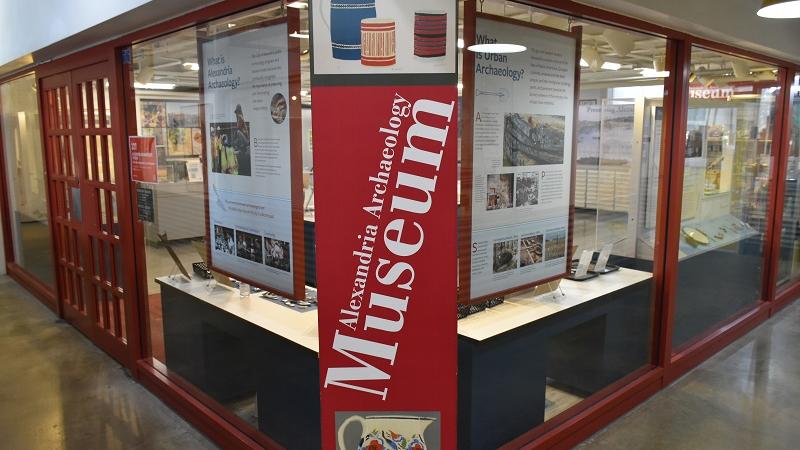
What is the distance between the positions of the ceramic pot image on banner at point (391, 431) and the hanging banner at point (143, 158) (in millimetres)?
2100

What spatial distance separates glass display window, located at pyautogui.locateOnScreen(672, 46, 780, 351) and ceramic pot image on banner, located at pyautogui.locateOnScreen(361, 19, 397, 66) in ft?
8.00

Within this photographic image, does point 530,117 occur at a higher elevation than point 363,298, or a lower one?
higher

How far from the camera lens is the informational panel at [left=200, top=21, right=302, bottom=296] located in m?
2.46

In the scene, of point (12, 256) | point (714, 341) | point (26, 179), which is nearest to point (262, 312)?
point (714, 341)

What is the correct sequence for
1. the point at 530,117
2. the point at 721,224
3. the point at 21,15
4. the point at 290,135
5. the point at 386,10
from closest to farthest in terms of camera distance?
the point at 386,10
the point at 290,135
the point at 530,117
the point at 21,15
the point at 721,224

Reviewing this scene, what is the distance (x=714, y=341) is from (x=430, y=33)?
350 cm

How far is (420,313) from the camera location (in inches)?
79.2

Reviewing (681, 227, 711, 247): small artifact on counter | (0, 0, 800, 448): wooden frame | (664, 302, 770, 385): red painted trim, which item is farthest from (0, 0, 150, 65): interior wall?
(664, 302, 770, 385): red painted trim

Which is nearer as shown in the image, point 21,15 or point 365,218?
point 365,218

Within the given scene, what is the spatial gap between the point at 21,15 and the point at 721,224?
5.47 metres

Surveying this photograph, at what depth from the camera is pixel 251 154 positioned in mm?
2619

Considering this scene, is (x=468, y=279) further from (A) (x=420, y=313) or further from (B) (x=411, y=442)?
(B) (x=411, y=442)

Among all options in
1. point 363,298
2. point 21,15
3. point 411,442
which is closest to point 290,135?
point 363,298

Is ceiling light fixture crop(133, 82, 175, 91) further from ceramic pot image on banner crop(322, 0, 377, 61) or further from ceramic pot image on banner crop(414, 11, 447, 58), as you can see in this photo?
ceramic pot image on banner crop(414, 11, 447, 58)
